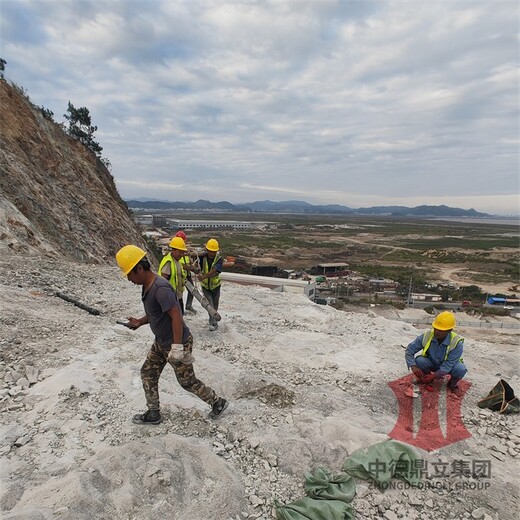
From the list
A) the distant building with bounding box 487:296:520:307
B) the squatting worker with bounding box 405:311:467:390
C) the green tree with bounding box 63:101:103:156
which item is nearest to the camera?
the squatting worker with bounding box 405:311:467:390

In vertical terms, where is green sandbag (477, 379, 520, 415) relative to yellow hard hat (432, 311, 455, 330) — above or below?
below

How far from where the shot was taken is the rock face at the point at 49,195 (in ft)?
36.4

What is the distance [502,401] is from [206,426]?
11.8 ft

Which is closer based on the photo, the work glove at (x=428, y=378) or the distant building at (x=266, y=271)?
the work glove at (x=428, y=378)

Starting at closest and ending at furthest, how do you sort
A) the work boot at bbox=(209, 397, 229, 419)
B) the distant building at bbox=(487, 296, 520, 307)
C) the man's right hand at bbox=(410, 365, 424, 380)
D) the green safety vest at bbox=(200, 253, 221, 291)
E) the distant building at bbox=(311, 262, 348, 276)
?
the work boot at bbox=(209, 397, 229, 419)
the man's right hand at bbox=(410, 365, 424, 380)
the green safety vest at bbox=(200, 253, 221, 291)
the distant building at bbox=(487, 296, 520, 307)
the distant building at bbox=(311, 262, 348, 276)

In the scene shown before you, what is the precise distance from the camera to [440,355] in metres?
4.59

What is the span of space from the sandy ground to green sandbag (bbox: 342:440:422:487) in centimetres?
12

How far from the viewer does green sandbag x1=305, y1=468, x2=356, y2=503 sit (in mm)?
2840

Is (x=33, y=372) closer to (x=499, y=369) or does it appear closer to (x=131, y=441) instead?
Answer: (x=131, y=441)

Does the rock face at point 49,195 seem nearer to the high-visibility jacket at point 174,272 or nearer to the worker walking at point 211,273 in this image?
the worker walking at point 211,273

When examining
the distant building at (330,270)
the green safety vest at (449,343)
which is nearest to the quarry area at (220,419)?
the green safety vest at (449,343)

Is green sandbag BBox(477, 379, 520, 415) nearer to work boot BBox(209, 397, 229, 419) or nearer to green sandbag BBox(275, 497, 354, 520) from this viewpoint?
green sandbag BBox(275, 497, 354, 520)

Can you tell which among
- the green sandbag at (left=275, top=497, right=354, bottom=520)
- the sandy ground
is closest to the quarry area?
the sandy ground

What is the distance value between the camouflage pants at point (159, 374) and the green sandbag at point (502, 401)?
138 inches
